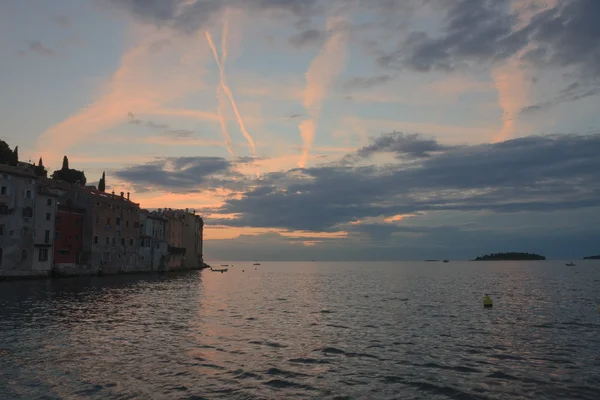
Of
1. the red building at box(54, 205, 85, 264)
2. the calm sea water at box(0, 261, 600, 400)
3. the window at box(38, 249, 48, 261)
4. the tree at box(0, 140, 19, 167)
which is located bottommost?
the calm sea water at box(0, 261, 600, 400)

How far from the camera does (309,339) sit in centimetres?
3031

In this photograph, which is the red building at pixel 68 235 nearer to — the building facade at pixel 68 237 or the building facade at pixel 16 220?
the building facade at pixel 68 237

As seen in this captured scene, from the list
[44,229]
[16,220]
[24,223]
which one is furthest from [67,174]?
[16,220]

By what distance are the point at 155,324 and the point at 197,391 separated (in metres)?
19.0

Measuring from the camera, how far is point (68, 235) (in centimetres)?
9369

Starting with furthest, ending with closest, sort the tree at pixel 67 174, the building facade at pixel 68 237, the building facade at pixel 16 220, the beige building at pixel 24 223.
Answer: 1. the tree at pixel 67 174
2. the building facade at pixel 68 237
3. the beige building at pixel 24 223
4. the building facade at pixel 16 220

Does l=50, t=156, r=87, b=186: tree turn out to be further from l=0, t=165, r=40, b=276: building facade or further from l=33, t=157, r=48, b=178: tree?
l=0, t=165, r=40, b=276: building facade

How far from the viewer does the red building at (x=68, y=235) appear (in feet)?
297

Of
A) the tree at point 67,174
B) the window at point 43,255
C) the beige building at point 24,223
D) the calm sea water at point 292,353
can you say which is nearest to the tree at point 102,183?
the tree at point 67,174

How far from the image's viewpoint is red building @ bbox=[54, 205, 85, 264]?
9062cm

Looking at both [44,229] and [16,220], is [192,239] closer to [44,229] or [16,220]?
[44,229]

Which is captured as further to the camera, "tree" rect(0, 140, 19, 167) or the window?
"tree" rect(0, 140, 19, 167)

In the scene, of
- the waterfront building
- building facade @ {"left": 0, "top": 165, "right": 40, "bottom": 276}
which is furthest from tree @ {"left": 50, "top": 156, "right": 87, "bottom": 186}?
building facade @ {"left": 0, "top": 165, "right": 40, "bottom": 276}

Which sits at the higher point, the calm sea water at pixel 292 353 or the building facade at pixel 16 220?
the building facade at pixel 16 220
